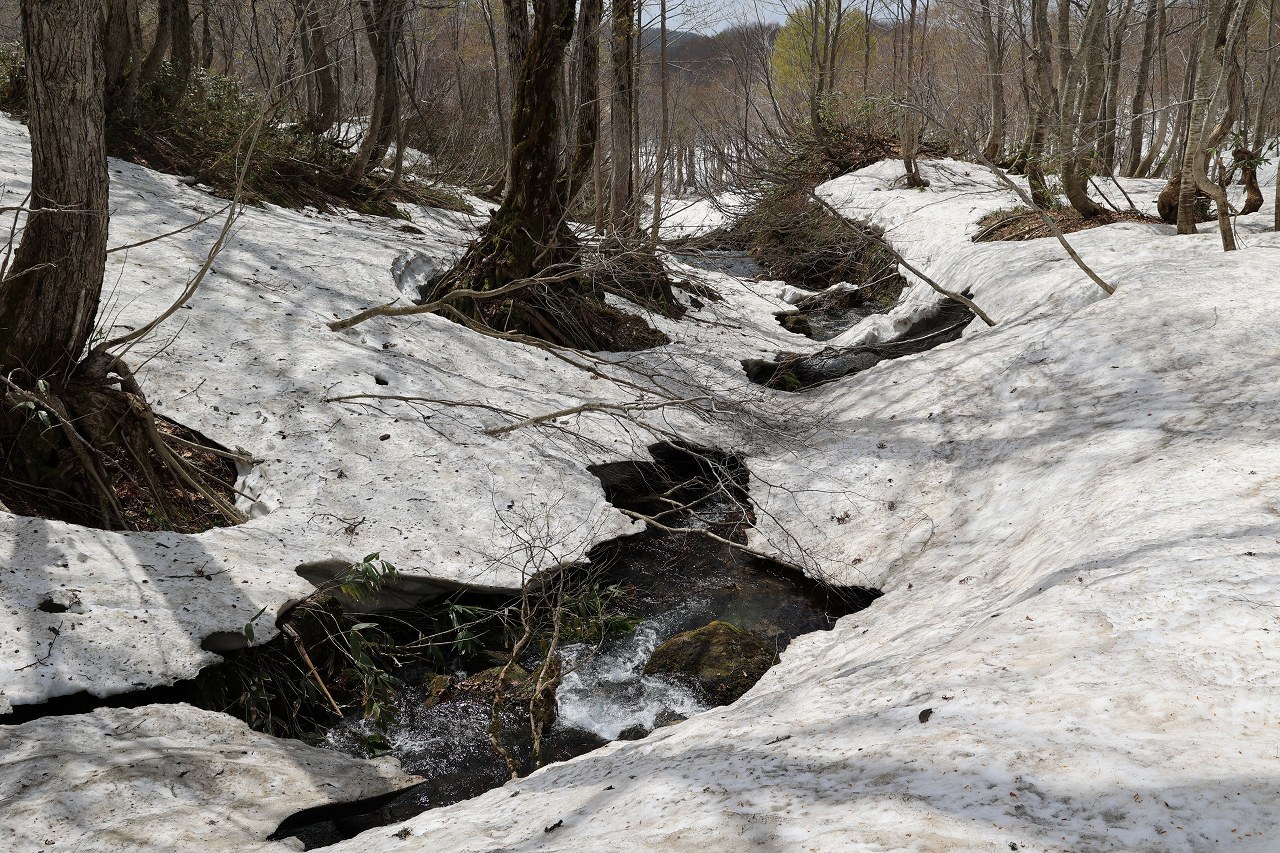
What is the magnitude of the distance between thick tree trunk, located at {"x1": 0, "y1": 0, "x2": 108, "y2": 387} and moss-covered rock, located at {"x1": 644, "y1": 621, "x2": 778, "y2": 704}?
3590 millimetres

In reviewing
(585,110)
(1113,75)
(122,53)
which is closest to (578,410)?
(585,110)

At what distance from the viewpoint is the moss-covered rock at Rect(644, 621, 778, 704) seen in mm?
4477

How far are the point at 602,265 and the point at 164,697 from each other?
15.7 ft

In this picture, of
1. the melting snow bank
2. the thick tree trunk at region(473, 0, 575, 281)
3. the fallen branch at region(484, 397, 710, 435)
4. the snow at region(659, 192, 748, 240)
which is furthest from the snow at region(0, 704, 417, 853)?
the snow at region(659, 192, 748, 240)

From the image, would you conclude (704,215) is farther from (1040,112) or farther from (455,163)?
(1040,112)

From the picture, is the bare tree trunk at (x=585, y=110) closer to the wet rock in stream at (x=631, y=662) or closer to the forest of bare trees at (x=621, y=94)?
the forest of bare trees at (x=621, y=94)

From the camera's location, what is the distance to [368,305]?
7.60 m

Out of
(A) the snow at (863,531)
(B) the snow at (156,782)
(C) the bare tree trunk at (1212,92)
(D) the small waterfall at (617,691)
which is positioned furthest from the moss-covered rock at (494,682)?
(C) the bare tree trunk at (1212,92)

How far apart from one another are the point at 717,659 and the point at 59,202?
4102mm

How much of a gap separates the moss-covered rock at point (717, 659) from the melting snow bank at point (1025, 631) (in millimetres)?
182

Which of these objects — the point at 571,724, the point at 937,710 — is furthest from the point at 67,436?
the point at 937,710

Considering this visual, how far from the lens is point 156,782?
119 inches

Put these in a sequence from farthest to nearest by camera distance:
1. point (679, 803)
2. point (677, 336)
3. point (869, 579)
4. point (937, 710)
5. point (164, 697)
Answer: point (677, 336) < point (869, 579) < point (164, 697) < point (937, 710) < point (679, 803)

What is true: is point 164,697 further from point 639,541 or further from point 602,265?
point 602,265
